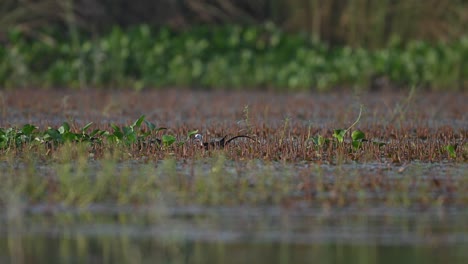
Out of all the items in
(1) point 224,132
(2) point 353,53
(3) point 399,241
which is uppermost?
(2) point 353,53

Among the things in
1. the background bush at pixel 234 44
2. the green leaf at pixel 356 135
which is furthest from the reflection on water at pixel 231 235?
the background bush at pixel 234 44

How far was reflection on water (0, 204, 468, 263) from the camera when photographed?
400cm

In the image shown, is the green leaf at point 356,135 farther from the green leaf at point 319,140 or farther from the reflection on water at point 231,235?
the reflection on water at point 231,235

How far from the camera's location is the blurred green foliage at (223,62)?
13.0 meters

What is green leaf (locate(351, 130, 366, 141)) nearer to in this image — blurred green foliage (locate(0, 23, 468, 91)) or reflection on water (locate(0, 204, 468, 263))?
reflection on water (locate(0, 204, 468, 263))

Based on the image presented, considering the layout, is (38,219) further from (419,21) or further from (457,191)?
(419,21)

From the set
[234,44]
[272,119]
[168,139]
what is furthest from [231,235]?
[234,44]

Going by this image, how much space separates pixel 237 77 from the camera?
516 inches

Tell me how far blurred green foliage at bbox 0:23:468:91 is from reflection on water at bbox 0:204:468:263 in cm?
792

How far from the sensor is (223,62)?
13375mm

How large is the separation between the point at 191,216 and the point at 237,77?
8385 mm

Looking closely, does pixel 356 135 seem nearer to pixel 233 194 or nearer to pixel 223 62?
pixel 233 194

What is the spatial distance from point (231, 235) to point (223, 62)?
9.10m

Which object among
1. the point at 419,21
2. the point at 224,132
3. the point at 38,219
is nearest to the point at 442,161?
the point at 224,132
